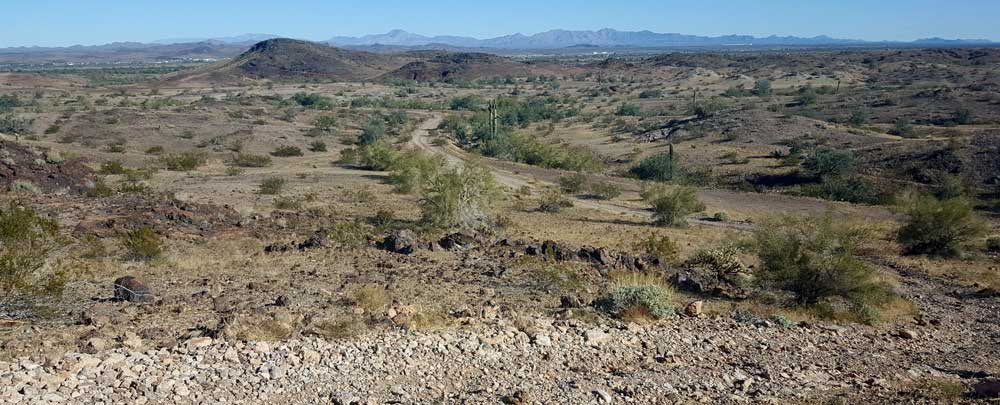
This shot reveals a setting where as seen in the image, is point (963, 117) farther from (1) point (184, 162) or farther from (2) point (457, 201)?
(1) point (184, 162)

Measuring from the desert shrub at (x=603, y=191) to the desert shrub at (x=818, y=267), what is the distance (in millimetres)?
19430

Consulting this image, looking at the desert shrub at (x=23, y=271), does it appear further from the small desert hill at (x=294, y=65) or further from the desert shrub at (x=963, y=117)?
the small desert hill at (x=294, y=65)

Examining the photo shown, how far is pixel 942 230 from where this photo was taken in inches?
828

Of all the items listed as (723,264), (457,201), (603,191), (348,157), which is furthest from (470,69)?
(723,264)

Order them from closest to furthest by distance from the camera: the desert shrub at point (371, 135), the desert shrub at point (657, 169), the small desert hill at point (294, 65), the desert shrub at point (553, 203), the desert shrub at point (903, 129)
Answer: the desert shrub at point (553, 203)
the desert shrub at point (657, 169)
the desert shrub at point (903, 129)
the desert shrub at point (371, 135)
the small desert hill at point (294, 65)

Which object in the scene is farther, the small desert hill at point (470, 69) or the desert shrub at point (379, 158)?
the small desert hill at point (470, 69)

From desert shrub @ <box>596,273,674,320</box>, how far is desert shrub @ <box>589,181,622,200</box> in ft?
73.4

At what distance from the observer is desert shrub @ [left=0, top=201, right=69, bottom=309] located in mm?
11320

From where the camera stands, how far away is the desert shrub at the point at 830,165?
3894 cm

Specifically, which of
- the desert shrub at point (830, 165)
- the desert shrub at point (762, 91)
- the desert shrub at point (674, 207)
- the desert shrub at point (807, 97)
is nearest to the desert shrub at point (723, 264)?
the desert shrub at point (674, 207)

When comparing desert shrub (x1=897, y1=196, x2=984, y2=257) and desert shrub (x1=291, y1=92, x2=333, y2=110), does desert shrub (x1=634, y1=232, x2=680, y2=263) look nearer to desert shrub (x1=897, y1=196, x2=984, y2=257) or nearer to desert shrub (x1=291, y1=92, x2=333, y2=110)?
desert shrub (x1=897, y1=196, x2=984, y2=257)

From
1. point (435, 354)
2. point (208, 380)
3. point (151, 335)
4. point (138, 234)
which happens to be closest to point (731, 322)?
point (435, 354)

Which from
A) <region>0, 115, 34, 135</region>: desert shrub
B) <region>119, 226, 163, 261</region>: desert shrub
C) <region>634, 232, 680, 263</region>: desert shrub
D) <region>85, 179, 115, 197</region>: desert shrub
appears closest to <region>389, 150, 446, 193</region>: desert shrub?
<region>634, 232, 680, 263</region>: desert shrub

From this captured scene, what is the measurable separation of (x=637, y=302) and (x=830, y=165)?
3128cm
